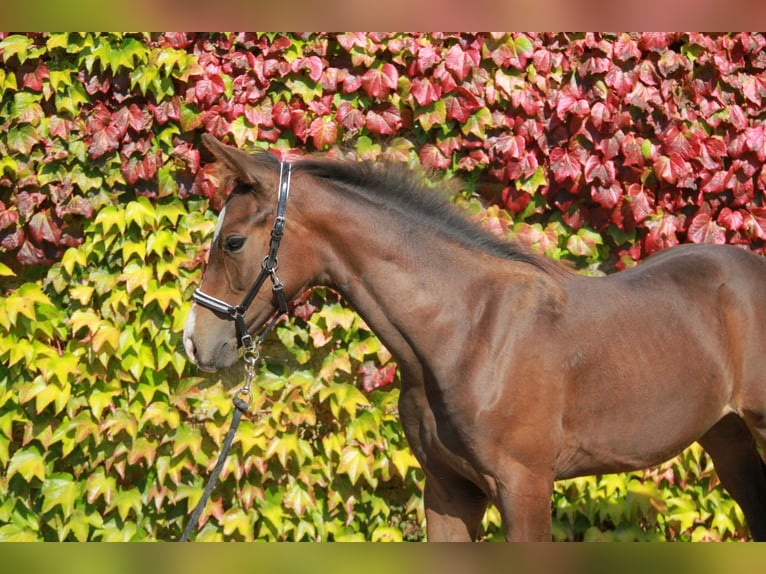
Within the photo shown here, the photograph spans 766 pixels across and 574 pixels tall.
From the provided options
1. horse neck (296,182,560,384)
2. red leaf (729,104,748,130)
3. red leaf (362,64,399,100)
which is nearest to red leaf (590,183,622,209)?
red leaf (729,104,748,130)

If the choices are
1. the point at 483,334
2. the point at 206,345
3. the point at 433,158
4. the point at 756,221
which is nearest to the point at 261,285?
the point at 206,345

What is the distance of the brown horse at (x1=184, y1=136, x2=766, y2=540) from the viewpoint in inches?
102

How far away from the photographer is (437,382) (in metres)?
2.63

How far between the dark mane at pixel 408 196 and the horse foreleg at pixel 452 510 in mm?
898

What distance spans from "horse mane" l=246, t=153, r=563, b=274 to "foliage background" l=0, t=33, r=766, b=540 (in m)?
1.05

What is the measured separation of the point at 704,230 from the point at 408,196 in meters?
2.06

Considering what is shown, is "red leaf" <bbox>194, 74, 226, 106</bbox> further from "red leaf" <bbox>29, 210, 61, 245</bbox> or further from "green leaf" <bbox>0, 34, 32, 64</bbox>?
"red leaf" <bbox>29, 210, 61, 245</bbox>

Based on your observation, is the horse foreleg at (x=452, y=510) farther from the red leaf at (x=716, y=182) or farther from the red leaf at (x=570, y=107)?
the red leaf at (x=716, y=182)

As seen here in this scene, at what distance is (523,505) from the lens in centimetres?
257

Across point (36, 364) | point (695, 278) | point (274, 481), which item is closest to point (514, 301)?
point (695, 278)

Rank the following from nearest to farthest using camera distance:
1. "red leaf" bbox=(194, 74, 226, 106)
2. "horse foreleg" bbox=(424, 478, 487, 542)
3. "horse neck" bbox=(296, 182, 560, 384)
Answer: "horse neck" bbox=(296, 182, 560, 384) → "horse foreleg" bbox=(424, 478, 487, 542) → "red leaf" bbox=(194, 74, 226, 106)

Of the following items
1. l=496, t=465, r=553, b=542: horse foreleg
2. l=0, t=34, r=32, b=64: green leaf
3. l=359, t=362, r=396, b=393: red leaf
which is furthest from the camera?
l=359, t=362, r=396, b=393: red leaf

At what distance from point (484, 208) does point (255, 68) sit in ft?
4.66

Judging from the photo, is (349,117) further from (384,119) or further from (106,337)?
(106,337)
